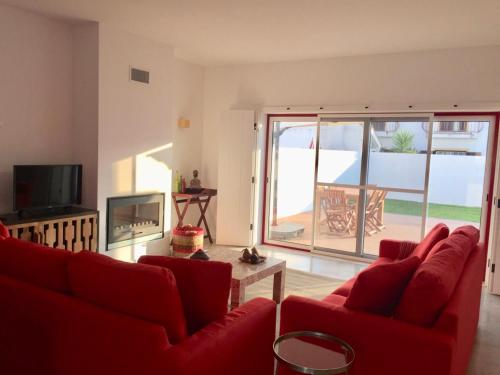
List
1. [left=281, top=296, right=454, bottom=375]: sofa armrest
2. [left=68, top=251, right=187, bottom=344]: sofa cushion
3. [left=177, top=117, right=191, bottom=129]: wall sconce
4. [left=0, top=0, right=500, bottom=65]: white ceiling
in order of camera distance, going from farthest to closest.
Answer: [left=177, top=117, right=191, bottom=129]: wall sconce, [left=0, top=0, right=500, bottom=65]: white ceiling, [left=281, top=296, right=454, bottom=375]: sofa armrest, [left=68, top=251, right=187, bottom=344]: sofa cushion

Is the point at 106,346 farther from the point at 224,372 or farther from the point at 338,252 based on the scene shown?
the point at 338,252

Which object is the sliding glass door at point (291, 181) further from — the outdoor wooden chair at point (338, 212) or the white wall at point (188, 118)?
the white wall at point (188, 118)

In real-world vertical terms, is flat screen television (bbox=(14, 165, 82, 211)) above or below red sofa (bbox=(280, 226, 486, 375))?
above

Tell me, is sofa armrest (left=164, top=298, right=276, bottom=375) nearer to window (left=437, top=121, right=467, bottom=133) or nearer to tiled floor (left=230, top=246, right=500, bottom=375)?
tiled floor (left=230, top=246, right=500, bottom=375)

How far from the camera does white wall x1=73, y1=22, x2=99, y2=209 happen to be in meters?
4.39

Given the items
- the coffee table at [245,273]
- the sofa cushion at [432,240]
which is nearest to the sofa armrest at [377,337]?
the coffee table at [245,273]

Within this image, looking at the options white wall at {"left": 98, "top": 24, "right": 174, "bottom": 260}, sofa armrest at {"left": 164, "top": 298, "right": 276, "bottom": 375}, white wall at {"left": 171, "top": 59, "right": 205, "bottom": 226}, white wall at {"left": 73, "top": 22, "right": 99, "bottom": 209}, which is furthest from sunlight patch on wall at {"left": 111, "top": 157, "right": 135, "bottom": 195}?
sofa armrest at {"left": 164, "top": 298, "right": 276, "bottom": 375}

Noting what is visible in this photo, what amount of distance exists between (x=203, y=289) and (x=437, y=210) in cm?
501

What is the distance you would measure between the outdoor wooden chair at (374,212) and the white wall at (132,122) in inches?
103

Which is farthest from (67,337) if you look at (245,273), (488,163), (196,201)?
(488,163)

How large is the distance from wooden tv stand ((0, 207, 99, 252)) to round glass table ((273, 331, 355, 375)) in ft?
8.82

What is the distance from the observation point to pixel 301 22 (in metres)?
3.99

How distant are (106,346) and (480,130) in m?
4.75

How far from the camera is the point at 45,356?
6.67 ft
